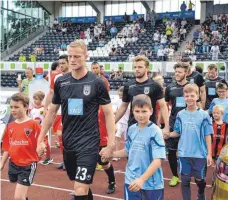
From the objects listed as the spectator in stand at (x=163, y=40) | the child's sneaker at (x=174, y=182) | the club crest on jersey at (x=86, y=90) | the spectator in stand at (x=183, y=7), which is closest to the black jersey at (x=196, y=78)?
the child's sneaker at (x=174, y=182)

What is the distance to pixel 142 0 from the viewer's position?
34.6 metres

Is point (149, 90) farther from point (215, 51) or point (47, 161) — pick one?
point (215, 51)

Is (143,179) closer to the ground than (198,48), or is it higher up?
closer to the ground

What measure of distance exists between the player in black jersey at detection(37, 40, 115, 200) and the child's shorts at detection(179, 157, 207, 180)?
1204 mm

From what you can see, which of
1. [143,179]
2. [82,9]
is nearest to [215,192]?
[143,179]

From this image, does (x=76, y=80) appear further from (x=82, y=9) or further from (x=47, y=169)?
(x=82, y=9)

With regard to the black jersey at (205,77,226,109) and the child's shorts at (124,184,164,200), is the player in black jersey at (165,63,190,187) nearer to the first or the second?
the black jersey at (205,77,226,109)

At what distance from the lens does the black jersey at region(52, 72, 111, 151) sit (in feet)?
12.9

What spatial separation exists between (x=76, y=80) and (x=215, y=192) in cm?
177

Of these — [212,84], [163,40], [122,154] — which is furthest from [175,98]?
[163,40]

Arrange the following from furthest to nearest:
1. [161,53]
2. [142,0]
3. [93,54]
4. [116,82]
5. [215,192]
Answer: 1. [142,0]
2. [93,54]
3. [161,53]
4. [116,82]
5. [215,192]

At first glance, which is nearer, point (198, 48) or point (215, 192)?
point (215, 192)

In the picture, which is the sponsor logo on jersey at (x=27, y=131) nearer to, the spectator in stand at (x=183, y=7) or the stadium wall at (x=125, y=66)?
the stadium wall at (x=125, y=66)

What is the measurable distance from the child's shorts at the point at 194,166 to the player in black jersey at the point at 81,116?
47.4 inches
